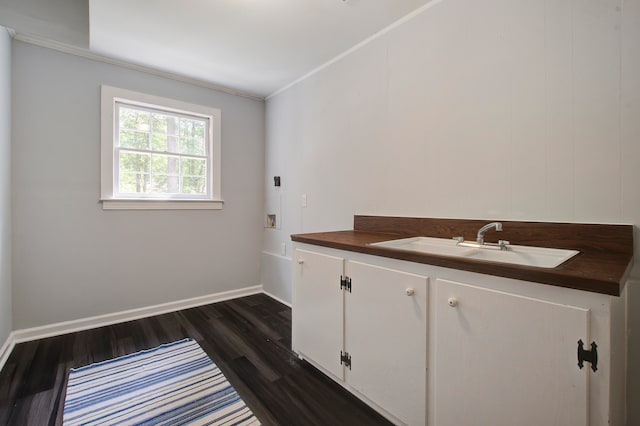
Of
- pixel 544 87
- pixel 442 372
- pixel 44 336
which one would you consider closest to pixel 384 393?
pixel 442 372

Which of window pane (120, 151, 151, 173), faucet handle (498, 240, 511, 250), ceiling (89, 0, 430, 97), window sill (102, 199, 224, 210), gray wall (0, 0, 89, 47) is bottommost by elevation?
faucet handle (498, 240, 511, 250)

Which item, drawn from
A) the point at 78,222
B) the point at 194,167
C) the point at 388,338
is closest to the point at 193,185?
the point at 194,167

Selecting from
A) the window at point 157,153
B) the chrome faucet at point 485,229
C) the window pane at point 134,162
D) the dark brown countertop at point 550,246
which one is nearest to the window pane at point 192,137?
the window at point 157,153

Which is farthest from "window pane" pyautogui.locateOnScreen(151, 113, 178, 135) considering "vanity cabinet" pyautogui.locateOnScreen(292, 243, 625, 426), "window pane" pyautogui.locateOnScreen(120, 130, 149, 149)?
"vanity cabinet" pyautogui.locateOnScreen(292, 243, 625, 426)

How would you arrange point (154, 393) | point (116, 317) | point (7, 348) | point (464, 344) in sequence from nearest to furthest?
point (464, 344) → point (154, 393) → point (7, 348) → point (116, 317)

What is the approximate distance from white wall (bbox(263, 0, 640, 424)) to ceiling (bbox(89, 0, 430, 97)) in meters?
0.22

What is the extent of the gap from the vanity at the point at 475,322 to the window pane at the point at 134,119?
2.13m

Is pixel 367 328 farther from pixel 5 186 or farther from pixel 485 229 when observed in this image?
pixel 5 186

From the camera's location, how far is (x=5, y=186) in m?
2.07

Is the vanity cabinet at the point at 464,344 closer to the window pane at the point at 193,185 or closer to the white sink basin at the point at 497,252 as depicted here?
the white sink basin at the point at 497,252

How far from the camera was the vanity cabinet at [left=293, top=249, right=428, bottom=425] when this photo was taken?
127cm

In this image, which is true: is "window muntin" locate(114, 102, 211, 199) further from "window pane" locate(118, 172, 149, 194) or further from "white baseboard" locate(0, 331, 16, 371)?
"white baseboard" locate(0, 331, 16, 371)

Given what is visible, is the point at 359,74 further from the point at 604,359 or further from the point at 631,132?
the point at 604,359

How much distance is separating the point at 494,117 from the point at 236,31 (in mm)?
1878
